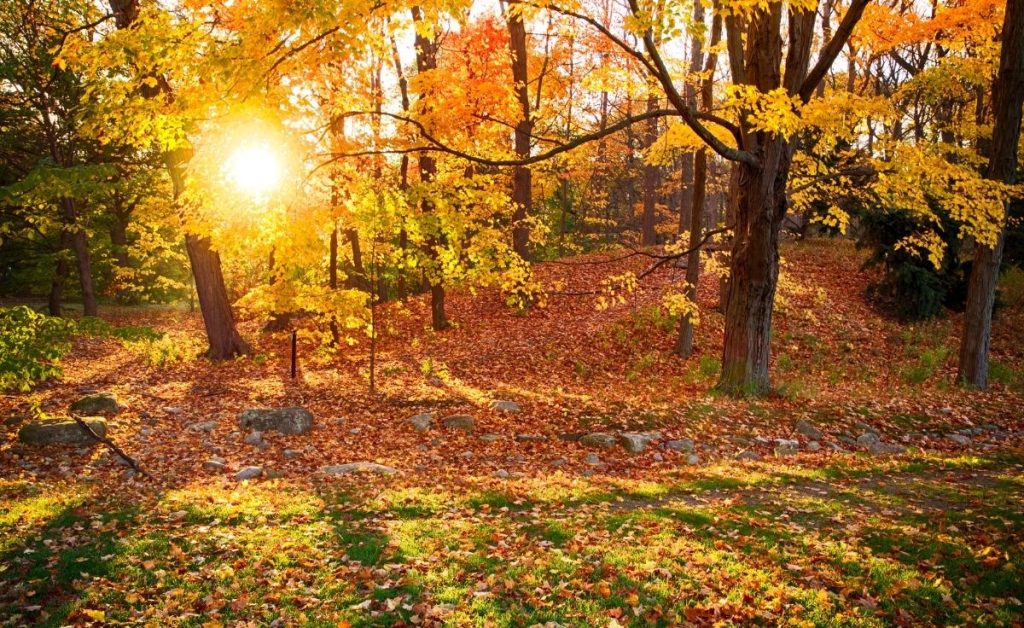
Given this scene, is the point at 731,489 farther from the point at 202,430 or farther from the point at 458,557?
the point at 202,430

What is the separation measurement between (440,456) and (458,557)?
3653 millimetres

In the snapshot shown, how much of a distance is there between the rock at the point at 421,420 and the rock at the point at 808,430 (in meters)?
6.11

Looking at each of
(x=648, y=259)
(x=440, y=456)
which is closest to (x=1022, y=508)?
(x=440, y=456)

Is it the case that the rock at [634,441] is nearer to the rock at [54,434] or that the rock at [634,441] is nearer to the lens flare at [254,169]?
the lens flare at [254,169]

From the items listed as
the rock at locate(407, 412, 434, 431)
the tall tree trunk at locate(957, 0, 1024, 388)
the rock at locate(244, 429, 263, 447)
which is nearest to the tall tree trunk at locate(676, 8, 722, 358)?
the tall tree trunk at locate(957, 0, 1024, 388)

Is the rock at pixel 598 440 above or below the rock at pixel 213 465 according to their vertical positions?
above

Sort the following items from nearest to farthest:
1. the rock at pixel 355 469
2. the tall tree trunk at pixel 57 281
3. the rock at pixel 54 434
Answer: the rock at pixel 355 469 < the rock at pixel 54 434 < the tall tree trunk at pixel 57 281

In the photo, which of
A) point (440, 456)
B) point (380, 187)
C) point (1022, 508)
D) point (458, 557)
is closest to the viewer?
point (458, 557)

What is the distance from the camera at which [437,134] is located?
13.8 m

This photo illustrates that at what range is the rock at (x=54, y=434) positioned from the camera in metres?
8.84

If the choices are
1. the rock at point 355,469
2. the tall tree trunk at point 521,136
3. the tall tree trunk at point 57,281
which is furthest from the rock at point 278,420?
the tall tree trunk at point 57,281

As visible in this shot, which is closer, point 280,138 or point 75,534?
point 75,534

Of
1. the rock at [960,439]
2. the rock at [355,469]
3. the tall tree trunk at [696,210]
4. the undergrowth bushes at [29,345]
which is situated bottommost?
the rock at [355,469]

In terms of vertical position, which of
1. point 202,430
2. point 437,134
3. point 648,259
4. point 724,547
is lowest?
point 202,430
